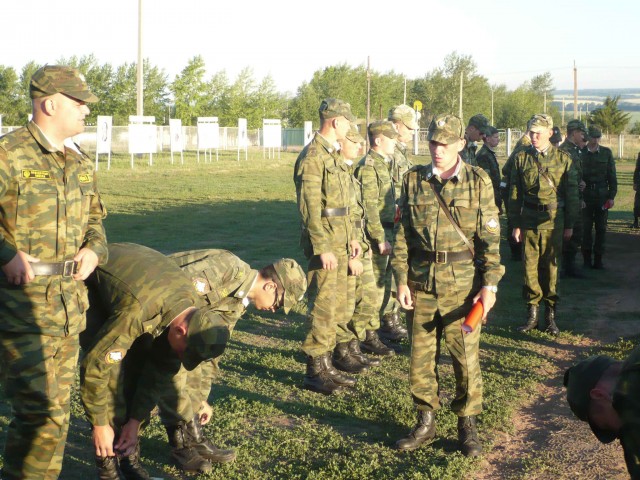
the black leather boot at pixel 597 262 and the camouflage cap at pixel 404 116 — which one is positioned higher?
the camouflage cap at pixel 404 116

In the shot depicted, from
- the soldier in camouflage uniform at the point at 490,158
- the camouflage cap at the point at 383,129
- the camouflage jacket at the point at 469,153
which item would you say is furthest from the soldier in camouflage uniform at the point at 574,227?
the camouflage cap at the point at 383,129

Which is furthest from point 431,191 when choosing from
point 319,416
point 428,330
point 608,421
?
point 608,421

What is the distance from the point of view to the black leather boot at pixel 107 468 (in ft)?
15.4

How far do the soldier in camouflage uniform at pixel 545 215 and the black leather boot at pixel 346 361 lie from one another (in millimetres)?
2446

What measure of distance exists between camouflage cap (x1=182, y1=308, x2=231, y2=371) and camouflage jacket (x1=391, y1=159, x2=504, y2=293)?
1.95 m

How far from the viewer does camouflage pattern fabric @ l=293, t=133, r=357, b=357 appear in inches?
276

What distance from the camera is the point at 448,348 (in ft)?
19.0

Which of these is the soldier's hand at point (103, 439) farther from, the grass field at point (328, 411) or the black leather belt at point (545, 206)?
the black leather belt at point (545, 206)

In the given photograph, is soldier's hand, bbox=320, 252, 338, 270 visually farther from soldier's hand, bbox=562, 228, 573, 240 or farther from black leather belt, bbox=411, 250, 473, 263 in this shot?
soldier's hand, bbox=562, 228, 573, 240

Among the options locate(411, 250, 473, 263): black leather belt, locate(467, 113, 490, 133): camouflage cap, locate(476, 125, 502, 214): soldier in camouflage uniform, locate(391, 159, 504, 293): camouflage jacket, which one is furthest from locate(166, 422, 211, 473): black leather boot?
locate(476, 125, 502, 214): soldier in camouflage uniform

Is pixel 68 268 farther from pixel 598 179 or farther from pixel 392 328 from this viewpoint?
pixel 598 179

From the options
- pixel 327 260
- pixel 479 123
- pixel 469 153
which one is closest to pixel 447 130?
pixel 327 260

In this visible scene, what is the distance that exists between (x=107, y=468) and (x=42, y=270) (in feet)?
4.14

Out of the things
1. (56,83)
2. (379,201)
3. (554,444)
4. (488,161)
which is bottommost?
(554,444)
